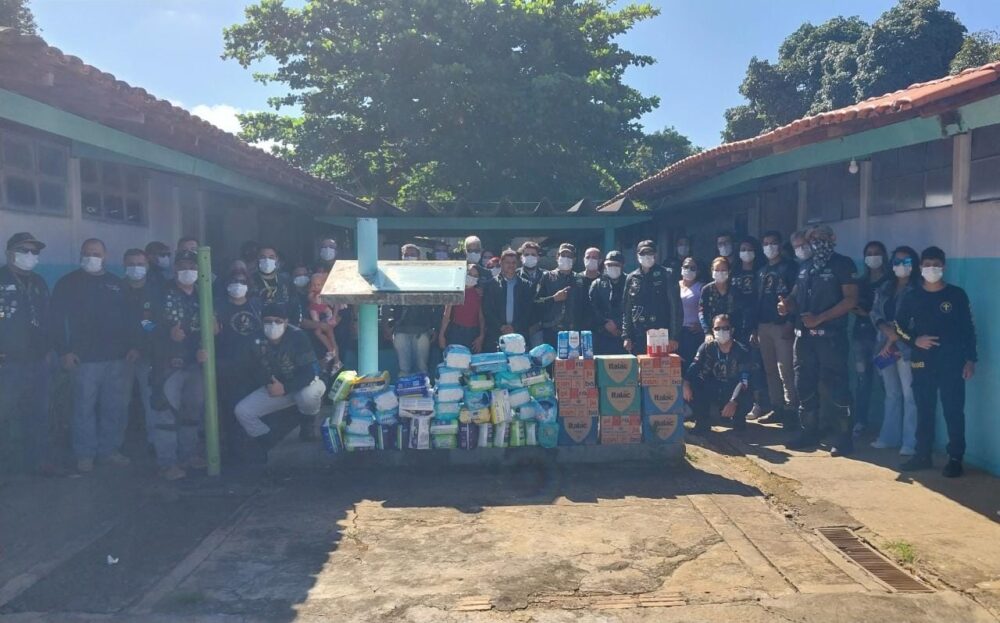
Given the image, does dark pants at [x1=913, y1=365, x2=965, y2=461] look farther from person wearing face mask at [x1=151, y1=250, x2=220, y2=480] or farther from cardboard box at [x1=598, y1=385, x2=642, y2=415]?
person wearing face mask at [x1=151, y1=250, x2=220, y2=480]

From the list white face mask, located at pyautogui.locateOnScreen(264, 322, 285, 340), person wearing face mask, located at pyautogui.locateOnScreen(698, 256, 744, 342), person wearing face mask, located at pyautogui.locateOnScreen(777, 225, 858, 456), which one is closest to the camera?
white face mask, located at pyautogui.locateOnScreen(264, 322, 285, 340)

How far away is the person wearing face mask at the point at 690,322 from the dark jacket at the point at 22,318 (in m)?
6.08

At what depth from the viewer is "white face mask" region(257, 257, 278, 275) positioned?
26.4 ft

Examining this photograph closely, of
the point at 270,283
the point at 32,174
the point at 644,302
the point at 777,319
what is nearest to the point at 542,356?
the point at 644,302

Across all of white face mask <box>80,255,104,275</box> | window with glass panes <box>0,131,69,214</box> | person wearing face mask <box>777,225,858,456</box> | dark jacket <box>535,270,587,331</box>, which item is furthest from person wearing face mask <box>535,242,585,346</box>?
window with glass panes <box>0,131,69,214</box>

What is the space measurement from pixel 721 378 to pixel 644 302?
1.10 metres

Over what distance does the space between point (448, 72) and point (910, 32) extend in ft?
42.0

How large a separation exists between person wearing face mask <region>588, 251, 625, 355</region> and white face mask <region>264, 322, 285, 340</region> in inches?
133

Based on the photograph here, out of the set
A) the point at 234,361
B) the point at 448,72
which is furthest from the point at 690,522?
the point at 448,72

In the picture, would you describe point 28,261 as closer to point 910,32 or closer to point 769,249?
point 769,249

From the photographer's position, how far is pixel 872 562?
188 inches

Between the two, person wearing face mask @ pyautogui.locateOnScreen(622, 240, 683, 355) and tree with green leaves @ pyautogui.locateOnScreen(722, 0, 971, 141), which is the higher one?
tree with green leaves @ pyautogui.locateOnScreen(722, 0, 971, 141)

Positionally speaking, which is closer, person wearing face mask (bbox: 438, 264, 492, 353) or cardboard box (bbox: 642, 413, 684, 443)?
cardboard box (bbox: 642, 413, 684, 443)

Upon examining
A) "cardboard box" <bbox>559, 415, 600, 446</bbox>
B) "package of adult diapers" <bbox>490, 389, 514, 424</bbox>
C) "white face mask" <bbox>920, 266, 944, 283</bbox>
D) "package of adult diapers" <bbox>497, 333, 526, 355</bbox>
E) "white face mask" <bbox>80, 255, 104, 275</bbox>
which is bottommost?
"cardboard box" <bbox>559, 415, 600, 446</bbox>
